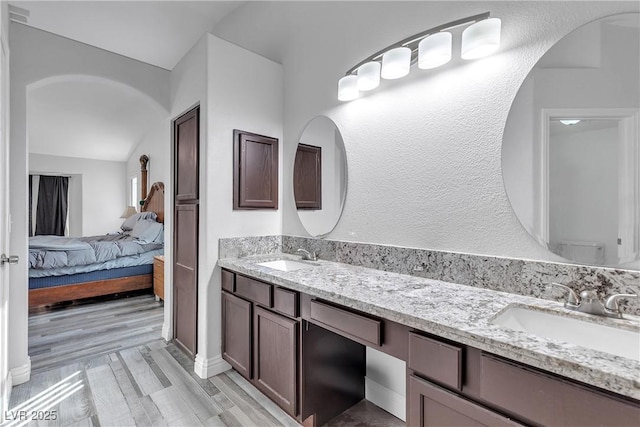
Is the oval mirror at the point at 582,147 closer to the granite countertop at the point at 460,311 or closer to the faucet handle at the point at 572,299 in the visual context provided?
the faucet handle at the point at 572,299

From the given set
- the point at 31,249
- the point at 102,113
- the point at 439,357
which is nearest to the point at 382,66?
the point at 439,357

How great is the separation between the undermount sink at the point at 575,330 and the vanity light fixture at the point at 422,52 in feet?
3.82

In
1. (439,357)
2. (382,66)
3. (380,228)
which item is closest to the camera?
(439,357)

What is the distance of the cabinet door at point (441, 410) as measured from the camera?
939mm

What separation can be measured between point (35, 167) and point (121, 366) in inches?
248

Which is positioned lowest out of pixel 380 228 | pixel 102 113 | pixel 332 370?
pixel 332 370

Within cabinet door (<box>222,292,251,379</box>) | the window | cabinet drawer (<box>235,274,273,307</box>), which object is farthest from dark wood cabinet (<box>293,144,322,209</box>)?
the window

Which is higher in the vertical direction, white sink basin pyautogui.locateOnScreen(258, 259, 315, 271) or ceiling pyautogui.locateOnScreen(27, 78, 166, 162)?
ceiling pyautogui.locateOnScreen(27, 78, 166, 162)

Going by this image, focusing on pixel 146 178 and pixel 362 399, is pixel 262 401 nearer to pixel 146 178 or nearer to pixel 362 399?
pixel 362 399

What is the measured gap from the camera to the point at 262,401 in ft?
6.49

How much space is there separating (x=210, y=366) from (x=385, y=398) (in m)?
1.27

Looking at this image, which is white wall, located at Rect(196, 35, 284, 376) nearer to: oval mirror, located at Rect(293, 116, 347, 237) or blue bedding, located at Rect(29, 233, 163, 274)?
oval mirror, located at Rect(293, 116, 347, 237)

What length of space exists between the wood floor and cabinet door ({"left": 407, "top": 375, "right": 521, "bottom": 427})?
2.74 ft

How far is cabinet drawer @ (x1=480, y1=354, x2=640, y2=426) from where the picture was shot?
74 cm
